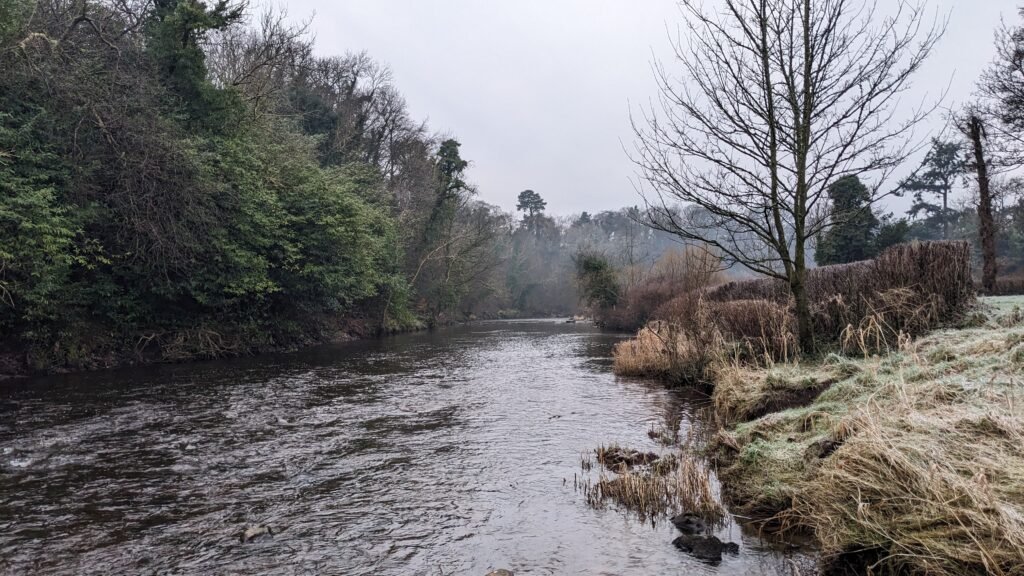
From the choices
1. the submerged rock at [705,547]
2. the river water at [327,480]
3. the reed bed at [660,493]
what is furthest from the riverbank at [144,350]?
the submerged rock at [705,547]

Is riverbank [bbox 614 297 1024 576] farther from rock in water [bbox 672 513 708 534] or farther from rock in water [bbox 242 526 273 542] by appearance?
rock in water [bbox 242 526 273 542]

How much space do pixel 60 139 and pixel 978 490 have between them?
19.8 m

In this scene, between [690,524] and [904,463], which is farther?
[690,524]

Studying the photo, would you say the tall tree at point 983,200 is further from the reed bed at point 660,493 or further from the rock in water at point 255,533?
the rock in water at point 255,533

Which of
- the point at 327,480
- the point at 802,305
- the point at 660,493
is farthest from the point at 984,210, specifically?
the point at 327,480

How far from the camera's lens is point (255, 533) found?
517cm

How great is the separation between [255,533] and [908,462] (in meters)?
5.38

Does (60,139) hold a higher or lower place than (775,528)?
higher

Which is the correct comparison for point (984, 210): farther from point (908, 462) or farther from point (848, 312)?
point (908, 462)

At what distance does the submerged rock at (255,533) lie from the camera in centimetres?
510

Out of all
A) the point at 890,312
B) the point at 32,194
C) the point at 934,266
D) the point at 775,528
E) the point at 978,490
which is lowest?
the point at 775,528

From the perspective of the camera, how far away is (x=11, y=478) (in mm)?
6723

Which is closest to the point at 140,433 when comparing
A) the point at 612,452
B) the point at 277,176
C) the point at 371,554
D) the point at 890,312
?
the point at 371,554

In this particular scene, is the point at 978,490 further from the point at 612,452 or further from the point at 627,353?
the point at 627,353
